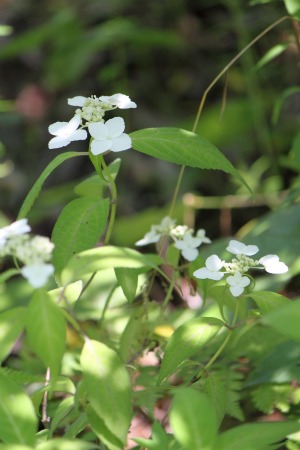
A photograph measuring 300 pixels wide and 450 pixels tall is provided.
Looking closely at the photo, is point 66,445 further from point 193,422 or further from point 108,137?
point 108,137

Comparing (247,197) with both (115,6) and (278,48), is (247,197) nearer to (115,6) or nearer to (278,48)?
(278,48)

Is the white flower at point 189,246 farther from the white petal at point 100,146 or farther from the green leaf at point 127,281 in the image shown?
the white petal at point 100,146

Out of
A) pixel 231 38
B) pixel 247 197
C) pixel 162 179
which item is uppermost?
pixel 231 38

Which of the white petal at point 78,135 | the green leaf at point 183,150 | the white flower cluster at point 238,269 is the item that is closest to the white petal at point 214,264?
the white flower cluster at point 238,269

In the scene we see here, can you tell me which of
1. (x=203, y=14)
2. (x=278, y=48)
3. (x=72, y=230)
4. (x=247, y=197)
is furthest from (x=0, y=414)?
(x=203, y=14)

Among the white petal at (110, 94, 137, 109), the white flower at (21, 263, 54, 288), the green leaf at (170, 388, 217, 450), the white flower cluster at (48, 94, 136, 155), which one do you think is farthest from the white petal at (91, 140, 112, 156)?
the green leaf at (170, 388, 217, 450)
